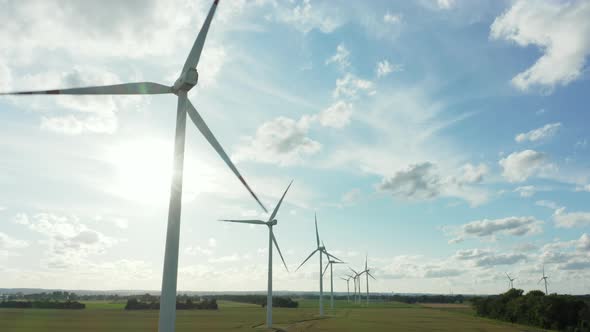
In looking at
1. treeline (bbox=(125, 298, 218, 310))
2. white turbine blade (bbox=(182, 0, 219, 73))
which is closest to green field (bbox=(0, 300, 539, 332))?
treeline (bbox=(125, 298, 218, 310))

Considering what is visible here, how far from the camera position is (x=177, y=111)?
29.0 m

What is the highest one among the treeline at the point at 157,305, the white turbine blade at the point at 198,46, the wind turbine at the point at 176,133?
the white turbine blade at the point at 198,46

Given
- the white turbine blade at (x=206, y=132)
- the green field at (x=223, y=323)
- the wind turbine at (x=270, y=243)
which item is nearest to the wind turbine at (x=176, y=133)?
the white turbine blade at (x=206, y=132)

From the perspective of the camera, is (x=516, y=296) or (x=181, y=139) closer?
(x=181, y=139)

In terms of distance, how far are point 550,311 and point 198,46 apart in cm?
10434

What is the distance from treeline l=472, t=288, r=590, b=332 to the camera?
91562 mm

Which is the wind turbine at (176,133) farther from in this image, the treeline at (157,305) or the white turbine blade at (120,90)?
the treeline at (157,305)

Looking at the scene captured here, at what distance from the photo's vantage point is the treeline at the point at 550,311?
91562 mm

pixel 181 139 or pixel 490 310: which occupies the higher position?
pixel 181 139

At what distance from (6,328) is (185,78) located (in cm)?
7091

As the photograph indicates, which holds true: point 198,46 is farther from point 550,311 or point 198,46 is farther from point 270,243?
point 550,311

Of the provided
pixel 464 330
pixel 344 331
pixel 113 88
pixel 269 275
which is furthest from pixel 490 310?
pixel 113 88

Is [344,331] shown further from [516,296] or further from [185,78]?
[516,296]

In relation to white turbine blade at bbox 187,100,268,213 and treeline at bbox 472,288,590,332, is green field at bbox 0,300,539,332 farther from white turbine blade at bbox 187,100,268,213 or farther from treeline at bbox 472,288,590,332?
white turbine blade at bbox 187,100,268,213
